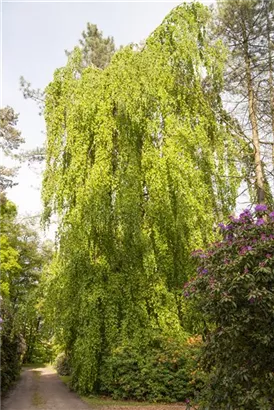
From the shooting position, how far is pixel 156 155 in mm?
9383

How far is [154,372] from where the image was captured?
952 cm

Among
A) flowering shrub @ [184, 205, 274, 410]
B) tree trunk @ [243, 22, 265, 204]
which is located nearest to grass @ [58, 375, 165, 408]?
flowering shrub @ [184, 205, 274, 410]

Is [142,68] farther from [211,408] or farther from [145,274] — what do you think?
[211,408]

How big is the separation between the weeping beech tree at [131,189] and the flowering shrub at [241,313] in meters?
3.94

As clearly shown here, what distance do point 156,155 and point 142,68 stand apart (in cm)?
250

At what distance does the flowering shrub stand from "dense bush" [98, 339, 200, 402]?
4.87 m

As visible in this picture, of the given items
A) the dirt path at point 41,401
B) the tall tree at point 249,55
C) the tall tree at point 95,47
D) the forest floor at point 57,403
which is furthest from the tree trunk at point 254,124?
the tall tree at point 95,47

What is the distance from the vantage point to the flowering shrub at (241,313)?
4.24 metres

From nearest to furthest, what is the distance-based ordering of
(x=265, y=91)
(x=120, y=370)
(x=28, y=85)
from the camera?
(x=120, y=370) < (x=265, y=91) < (x=28, y=85)

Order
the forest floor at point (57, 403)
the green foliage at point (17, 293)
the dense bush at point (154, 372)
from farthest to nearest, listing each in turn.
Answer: the green foliage at point (17, 293) → the dense bush at point (154, 372) → the forest floor at point (57, 403)

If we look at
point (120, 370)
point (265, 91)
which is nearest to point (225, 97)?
point (265, 91)

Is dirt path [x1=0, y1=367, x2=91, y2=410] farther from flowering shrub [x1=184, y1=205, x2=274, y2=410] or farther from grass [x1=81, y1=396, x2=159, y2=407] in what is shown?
flowering shrub [x1=184, y1=205, x2=274, y2=410]

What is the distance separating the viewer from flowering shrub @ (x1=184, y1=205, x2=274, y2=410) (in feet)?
13.9

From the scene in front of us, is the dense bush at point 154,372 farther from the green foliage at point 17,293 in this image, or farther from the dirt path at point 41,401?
the green foliage at point 17,293
